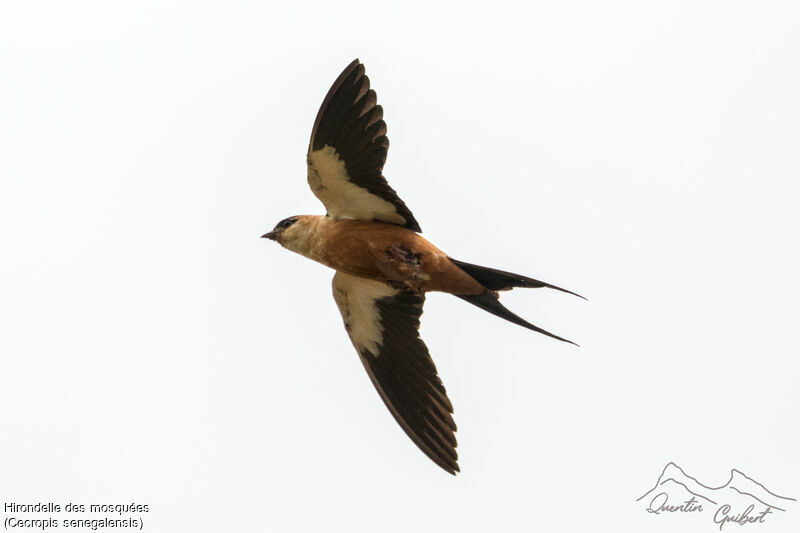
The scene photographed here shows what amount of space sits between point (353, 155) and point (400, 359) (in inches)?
74.1

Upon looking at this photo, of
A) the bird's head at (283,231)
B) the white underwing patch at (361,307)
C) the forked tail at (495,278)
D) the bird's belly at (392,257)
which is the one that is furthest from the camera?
the white underwing patch at (361,307)

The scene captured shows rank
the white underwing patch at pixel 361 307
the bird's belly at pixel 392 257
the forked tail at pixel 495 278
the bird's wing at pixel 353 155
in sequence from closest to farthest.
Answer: the bird's wing at pixel 353 155 < the forked tail at pixel 495 278 < the bird's belly at pixel 392 257 < the white underwing patch at pixel 361 307

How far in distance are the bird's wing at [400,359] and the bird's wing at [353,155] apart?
720mm

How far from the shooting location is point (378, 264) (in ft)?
27.9

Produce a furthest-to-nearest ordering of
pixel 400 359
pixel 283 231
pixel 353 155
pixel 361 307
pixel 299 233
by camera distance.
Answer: pixel 361 307, pixel 400 359, pixel 283 231, pixel 299 233, pixel 353 155

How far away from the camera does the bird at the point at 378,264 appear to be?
816 centimetres

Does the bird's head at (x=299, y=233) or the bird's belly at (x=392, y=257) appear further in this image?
the bird's head at (x=299, y=233)

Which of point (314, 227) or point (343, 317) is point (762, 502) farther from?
point (314, 227)

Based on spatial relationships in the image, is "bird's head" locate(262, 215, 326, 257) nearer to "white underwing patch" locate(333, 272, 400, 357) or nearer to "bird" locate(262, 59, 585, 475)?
"bird" locate(262, 59, 585, 475)

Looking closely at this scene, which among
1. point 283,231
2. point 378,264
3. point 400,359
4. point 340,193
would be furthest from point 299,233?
point 400,359

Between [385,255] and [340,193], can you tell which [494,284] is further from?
[340,193]

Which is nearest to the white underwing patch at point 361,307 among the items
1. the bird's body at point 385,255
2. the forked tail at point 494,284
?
the bird's body at point 385,255

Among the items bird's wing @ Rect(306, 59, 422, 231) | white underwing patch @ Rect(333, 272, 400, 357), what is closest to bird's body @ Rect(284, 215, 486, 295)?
bird's wing @ Rect(306, 59, 422, 231)

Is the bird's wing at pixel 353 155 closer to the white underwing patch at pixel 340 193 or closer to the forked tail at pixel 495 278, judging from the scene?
the white underwing patch at pixel 340 193
